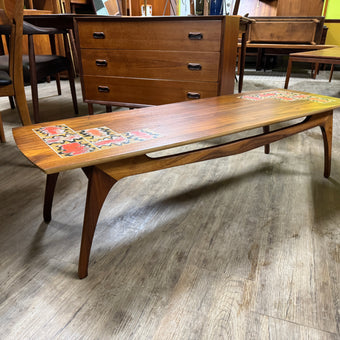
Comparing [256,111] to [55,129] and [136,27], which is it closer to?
[55,129]

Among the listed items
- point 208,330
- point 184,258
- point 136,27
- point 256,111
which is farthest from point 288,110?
point 136,27

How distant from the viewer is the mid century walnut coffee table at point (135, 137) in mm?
833

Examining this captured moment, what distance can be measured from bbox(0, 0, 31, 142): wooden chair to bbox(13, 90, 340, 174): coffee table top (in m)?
0.76

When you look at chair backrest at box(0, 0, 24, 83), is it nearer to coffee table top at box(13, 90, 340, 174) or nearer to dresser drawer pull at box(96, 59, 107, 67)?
dresser drawer pull at box(96, 59, 107, 67)

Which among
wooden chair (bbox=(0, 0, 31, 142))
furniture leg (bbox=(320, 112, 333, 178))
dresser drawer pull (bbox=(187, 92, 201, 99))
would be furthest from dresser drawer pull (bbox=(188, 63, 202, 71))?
wooden chair (bbox=(0, 0, 31, 142))

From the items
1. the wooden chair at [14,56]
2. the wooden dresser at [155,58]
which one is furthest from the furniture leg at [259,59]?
the wooden chair at [14,56]

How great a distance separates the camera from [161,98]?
217 cm

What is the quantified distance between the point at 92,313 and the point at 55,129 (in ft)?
1.94

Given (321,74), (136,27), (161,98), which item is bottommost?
(321,74)

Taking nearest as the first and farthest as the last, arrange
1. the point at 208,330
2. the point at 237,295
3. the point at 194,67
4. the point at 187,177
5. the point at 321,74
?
the point at 208,330, the point at 237,295, the point at 187,177, the point at 194,67, the point at 321,74

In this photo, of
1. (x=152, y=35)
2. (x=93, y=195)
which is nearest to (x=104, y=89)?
(x=152, y=35)

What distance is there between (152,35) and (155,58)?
147mm

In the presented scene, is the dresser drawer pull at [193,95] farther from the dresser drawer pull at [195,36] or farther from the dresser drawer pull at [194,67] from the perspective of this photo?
the dresser drawer pull at [195,36]

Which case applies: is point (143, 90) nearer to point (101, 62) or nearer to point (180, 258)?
point (101, 62)
